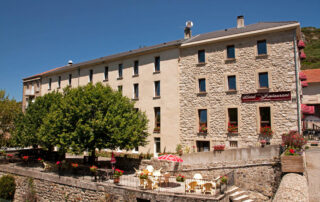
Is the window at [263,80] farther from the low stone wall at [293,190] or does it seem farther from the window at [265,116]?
the low stone wall at [293,190]

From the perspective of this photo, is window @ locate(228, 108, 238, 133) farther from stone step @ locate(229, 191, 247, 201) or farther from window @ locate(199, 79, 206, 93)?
stone step @ locate(229, 191, 247, 201)

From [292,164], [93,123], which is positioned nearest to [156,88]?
[93,123]

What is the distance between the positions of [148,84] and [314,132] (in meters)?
17.0

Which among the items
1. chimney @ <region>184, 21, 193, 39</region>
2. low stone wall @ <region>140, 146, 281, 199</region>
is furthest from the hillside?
low stone wall @ <region>140, 146, 281, 199</region>

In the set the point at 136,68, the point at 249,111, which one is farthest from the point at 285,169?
the point at 136,68

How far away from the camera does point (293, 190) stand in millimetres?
9320

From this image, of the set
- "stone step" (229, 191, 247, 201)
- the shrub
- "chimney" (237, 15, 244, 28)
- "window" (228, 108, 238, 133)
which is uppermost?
"chimney" (237, 15, 244, 28)

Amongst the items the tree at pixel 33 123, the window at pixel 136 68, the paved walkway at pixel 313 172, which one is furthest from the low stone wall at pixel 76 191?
the window at pixel 136 68

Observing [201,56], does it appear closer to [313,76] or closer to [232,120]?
[232,120]

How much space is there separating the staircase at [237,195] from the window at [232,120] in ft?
20.2

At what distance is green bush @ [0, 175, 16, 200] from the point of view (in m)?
18.9

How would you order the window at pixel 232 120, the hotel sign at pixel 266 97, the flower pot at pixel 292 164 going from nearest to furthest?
1. the flower pot at pixel 292 164
2. the hotel sign at pixel 266 97
3. the window at pixel 232 120

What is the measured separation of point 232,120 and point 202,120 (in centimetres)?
271

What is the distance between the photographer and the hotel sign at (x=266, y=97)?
17734mm
